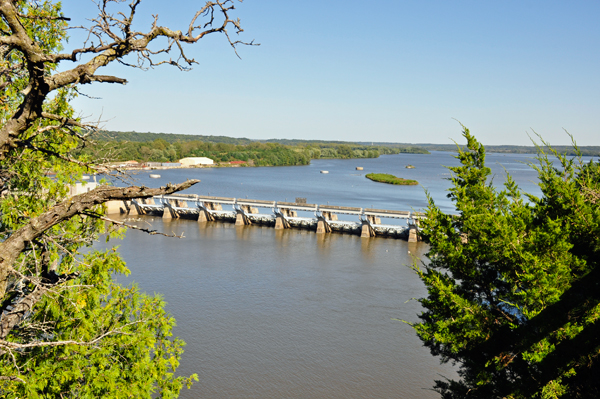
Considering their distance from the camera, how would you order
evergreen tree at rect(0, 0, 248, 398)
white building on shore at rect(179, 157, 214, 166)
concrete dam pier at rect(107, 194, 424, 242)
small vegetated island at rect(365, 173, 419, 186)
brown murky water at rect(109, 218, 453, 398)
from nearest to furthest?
evergreen tree at rect(0, 0, 248, 398) < brown murky water at rect(109, 218, 453, 398) < concrete dam pier at rect(107, 194, 424, 242) < small vegetated island at rect(365, 173, 419, 186) < white building on shore at rect(179, 157, 214, 166)

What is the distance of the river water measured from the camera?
18.9 metres

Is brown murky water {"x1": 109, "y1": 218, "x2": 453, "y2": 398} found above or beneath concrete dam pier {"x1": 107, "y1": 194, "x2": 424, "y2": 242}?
beneath

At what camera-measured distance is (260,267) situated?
116ft

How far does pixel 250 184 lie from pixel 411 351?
250 feet

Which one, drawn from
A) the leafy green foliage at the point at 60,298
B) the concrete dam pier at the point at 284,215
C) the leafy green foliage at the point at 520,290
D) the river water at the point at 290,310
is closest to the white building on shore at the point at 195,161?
the concrete dam pier at the point at 284,215

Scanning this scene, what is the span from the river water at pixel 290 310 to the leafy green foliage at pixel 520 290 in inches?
68.6

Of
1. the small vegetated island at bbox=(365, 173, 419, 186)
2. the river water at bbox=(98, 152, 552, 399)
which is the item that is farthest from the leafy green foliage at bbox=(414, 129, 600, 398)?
the small vegetated island at bbox=(365, 173, 419, 186)

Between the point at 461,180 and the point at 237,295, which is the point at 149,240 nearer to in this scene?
the point at 237,295

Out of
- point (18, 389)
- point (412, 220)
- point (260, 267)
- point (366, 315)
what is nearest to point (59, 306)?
point (18, 389)

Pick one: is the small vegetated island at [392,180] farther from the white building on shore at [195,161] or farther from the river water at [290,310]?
the river water at [290,310]

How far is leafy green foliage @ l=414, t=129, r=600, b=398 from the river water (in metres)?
1.74

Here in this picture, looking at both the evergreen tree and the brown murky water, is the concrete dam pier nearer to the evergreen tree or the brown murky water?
the brown murky water

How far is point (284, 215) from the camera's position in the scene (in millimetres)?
52000

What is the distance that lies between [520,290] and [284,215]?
1639 inches
